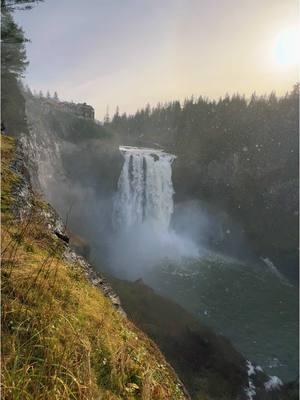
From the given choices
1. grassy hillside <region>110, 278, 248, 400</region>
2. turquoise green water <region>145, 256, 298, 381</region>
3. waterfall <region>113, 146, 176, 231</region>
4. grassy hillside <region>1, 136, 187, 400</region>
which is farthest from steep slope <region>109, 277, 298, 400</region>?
waterfall <region>113, 146, 176, 231</region>

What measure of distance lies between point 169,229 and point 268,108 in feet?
98.2

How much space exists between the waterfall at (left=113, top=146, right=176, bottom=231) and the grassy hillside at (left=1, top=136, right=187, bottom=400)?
143 feet

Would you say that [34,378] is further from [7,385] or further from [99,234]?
[99,234]

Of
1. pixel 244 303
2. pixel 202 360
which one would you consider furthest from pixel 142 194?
pixel 202 360

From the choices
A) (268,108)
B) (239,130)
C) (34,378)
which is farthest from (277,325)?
(268,108)

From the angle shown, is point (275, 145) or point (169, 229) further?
point (275, 145)

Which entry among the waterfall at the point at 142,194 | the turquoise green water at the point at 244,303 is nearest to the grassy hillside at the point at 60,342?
the turquoise green water at the point at 244,303

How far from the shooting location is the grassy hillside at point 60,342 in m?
3.03

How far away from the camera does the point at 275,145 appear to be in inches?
2194

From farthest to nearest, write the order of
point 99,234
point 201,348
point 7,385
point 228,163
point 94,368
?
point 228,163 < point 99,234 < point 201,348 < point 94,368 < point 7,385

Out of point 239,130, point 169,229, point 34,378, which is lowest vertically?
point 169,229

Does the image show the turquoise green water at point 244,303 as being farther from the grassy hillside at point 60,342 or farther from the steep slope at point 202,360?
Result: the grassy hillside at point 60,342

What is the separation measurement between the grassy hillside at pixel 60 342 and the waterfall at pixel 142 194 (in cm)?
4353

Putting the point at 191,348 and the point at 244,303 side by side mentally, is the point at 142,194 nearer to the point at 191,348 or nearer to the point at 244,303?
the point at 244,303
